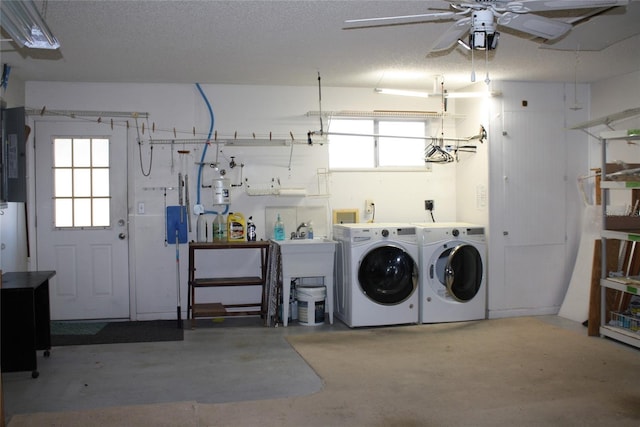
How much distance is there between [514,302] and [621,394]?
2287mm

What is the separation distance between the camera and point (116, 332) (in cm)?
532

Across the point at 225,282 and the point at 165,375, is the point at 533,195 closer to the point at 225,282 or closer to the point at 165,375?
the point at 225,282

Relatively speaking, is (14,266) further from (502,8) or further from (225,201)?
(502,8)

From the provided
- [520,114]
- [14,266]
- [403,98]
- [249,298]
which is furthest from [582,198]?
[14,266]

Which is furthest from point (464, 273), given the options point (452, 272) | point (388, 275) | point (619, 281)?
point (619, 281)

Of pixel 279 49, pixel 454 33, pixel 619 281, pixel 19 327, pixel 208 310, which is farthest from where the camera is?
pixel 208 310

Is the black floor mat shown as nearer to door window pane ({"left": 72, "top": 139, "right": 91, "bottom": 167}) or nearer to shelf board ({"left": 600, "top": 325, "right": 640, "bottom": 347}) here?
door window pane ({"left": 72, "top": 139, "right": 91, "bottom": 167})

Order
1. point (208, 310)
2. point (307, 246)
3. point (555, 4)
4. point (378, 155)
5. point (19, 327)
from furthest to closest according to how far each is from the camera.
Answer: point (378, 155), point (208, 310), point (307, 246), point (19, 327), point (555, 4)

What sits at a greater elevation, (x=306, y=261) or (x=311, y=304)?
(x=306, y=261)

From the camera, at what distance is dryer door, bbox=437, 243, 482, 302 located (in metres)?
5.55

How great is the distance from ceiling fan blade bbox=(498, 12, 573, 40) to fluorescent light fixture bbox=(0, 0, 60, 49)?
92.4 inches

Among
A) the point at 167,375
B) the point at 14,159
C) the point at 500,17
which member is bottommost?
the point at 167,375

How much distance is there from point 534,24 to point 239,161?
359cm

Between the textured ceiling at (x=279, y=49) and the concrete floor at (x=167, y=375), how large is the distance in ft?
7.99
